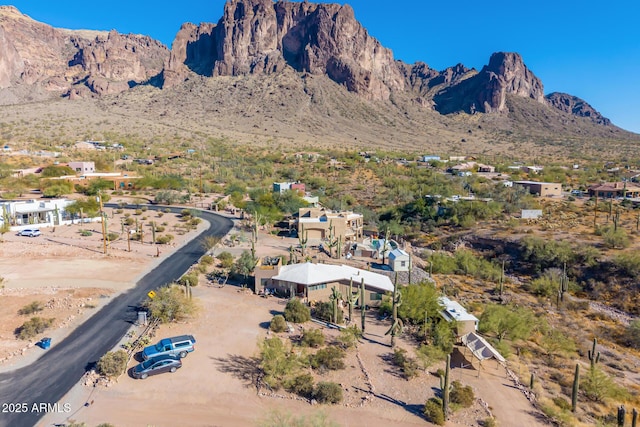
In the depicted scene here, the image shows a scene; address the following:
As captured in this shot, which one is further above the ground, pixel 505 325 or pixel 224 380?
pixel 505 325

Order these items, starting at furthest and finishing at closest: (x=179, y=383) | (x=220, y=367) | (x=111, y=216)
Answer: (x=111, y=216) < (x=220, y=367) < (x=179, y=383)

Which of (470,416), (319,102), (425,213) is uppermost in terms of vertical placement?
(319,102)

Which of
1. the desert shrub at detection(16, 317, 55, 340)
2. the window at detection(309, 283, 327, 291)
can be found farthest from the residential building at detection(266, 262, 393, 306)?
the desert shrub at detection(16, 317, 55, 340)

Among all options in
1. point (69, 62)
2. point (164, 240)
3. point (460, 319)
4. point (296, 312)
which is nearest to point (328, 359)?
point (296, 312)

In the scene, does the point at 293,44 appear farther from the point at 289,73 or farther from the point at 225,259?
the point at 225,259

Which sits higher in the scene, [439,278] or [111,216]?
[111,216]

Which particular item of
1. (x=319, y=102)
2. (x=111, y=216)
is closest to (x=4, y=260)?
(x=111, y=216)

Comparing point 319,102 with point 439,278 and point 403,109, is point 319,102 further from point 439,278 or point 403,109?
point 439,278

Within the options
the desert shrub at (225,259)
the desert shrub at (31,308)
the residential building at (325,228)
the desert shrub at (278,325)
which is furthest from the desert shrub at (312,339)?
the residential building at (325,228)
